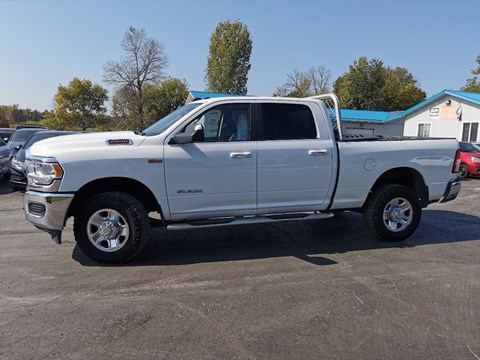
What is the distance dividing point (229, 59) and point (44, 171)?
154ft

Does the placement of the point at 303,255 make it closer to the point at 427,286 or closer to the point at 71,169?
the point at 427,286

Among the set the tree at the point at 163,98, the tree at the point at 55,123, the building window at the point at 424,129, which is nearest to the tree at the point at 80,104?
the tree at the point at 55,123

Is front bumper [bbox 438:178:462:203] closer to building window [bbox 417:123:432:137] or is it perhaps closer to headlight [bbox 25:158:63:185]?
headlight [bbox 25:158:63:185]

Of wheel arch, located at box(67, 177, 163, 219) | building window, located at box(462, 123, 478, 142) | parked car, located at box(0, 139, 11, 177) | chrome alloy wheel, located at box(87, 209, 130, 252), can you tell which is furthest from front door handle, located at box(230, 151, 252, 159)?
building window, located at box(462, 123, 478, 142)

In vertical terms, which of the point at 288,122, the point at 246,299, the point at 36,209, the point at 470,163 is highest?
the point at 288,122

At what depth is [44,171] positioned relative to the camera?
14.9ft

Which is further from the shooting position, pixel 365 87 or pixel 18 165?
pixel 365 87

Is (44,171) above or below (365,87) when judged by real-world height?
below

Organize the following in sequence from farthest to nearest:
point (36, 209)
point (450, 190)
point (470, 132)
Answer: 1. point (470, 132)
2. point (450, 190)
3. point (36, 209)

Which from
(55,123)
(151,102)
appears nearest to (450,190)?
(151,102)

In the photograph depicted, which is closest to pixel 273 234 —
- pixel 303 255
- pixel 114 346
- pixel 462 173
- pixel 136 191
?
pixel 303 255

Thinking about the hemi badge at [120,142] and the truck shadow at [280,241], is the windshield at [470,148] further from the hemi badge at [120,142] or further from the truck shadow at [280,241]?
the hemi badge at [120,142]

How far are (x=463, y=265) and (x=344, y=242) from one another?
159 centimetres

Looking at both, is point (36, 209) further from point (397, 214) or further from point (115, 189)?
point (397, 214)
